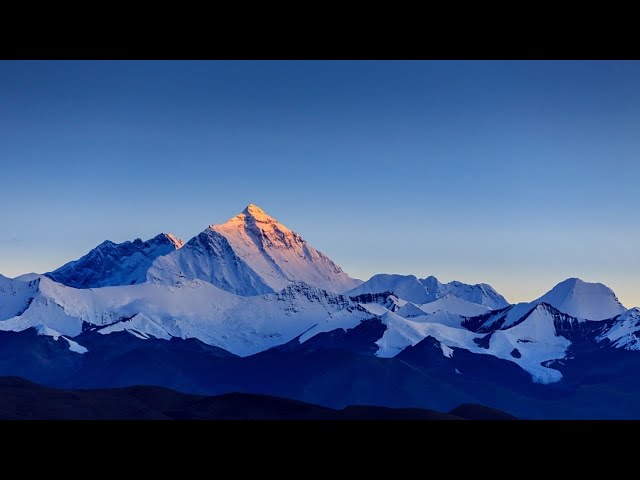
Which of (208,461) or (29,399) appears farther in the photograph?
(29,399)

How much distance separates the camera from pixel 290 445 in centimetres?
1386
